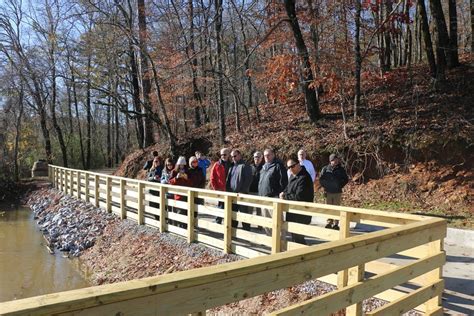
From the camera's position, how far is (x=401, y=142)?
1245 cm

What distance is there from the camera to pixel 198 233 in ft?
27.9

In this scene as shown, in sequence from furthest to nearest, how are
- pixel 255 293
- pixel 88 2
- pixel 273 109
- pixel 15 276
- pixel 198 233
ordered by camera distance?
pixel 273 109 < pixel 88 2 < pixel 15 276 < pixel 198 233 < pixel 255 293

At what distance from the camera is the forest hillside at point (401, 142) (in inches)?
427

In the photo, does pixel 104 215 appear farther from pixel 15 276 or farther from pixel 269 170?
pixel 269 170

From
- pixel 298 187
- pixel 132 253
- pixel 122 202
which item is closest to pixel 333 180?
pixel 298 187

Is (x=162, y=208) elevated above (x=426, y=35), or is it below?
below

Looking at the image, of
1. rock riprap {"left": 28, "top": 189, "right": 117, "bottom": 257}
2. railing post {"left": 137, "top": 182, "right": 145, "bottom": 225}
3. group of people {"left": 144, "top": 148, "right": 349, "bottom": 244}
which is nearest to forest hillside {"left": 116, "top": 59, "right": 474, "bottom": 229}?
group of people {"left": 144, "top": 148, "right": 349, "bottom": 244}

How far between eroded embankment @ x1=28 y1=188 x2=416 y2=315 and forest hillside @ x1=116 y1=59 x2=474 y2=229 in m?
4.89

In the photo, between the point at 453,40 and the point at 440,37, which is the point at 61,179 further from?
the point at 453,40

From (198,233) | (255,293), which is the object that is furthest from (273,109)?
(255,293)

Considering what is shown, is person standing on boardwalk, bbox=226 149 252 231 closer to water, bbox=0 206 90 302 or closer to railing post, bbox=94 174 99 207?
water, bbox=0 206 90 302

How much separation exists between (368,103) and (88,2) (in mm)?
10913

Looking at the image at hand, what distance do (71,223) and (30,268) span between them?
2.92 metres

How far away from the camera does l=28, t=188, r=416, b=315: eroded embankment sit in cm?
568
